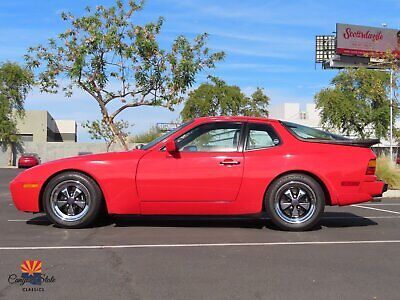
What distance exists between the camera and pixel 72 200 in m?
7.06

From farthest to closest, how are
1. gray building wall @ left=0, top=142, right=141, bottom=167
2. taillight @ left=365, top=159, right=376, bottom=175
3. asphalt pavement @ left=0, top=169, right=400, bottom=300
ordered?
gray building wall @ left=0, top=142, right=141, bottom=167
taillight @ left=365, top=159, right=376, bottom=175
asphalt pavement @ left=0, top=169, right=400, bottom=300

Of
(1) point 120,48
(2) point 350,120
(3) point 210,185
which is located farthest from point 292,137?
(2) point 350,120

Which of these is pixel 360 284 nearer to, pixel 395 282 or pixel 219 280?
pixel 395 282

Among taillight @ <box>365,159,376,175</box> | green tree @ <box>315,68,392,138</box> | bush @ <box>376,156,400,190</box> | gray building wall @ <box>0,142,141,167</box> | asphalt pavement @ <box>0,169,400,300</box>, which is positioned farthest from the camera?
gray building wall @ <box>0,142,141,167</box>

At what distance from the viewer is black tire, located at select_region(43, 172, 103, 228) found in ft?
22.9

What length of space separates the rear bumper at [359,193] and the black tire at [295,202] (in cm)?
30

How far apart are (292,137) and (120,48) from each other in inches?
450

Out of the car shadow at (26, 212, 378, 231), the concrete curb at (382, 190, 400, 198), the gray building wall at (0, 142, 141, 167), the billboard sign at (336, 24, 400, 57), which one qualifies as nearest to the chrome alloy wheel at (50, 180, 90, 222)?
the car shadow at (26, 212, 378, 231)

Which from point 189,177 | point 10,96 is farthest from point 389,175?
point 10,96

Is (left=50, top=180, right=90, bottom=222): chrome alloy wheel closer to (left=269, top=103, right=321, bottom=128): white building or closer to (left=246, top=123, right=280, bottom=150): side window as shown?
(left=246, top=123, right=280, bottom=150): side window

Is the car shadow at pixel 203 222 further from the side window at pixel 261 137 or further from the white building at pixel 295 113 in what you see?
the white building at pixel 295 113

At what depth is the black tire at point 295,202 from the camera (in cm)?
700

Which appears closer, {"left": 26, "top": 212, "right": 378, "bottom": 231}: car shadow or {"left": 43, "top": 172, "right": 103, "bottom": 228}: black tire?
{"left": 43, "top": 172, "right": 103, "bottom": 228}: black tire

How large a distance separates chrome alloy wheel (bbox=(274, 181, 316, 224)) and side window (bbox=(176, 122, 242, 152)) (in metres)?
0.90
